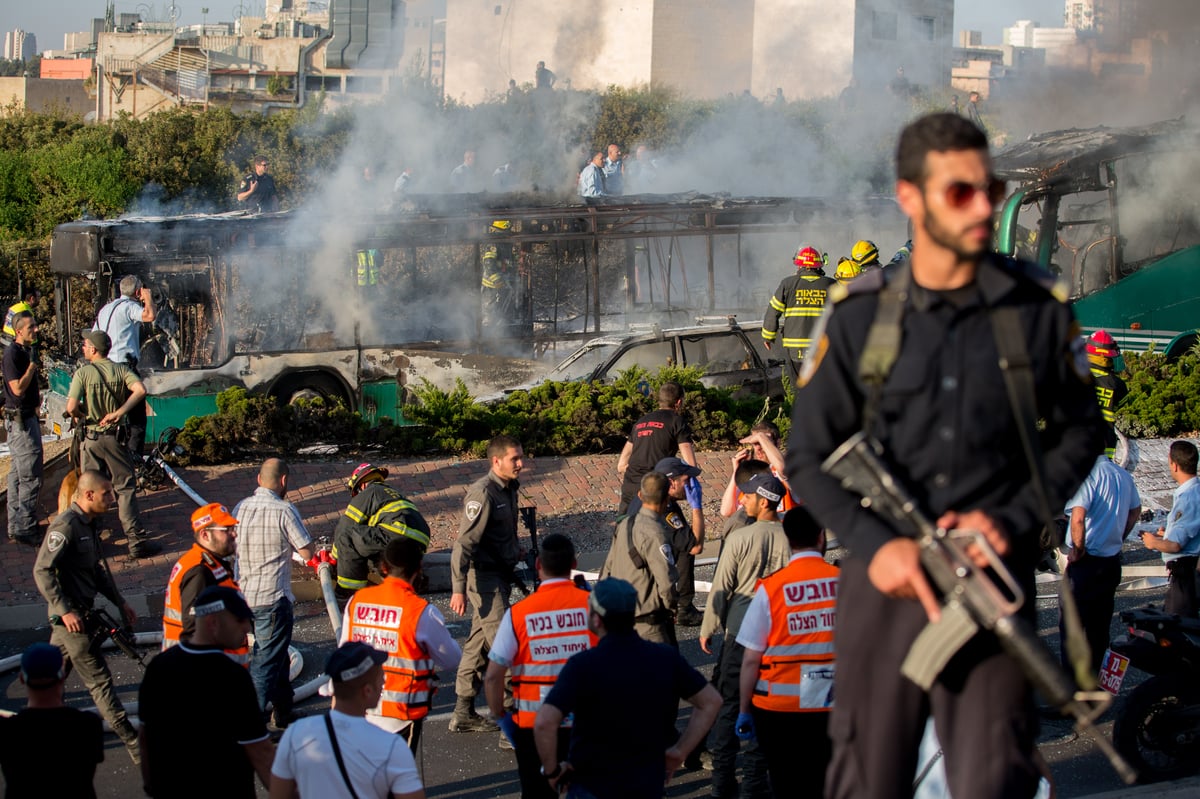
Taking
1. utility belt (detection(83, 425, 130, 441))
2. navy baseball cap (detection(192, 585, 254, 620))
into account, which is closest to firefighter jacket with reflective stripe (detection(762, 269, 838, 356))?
utility belt (detection(83, 425, 130, 441))

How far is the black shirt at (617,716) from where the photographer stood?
4.54 metres

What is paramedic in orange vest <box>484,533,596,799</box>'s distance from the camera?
18.0ft

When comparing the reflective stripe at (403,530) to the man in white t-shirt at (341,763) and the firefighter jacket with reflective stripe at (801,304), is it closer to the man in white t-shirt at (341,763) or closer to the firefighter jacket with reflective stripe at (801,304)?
the man in white t-shirt at (341,763)

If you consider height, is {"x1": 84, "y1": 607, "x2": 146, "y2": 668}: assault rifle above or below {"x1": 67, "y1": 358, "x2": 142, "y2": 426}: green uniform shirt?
below

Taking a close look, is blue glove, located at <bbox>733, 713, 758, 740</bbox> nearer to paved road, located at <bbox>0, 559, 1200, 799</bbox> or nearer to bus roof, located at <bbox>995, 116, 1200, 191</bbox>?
paved road, located at <bbox>0, 559, 1200, 799</bbox>

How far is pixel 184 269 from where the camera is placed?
16.0 meters

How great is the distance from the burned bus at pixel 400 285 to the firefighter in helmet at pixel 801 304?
576 cm

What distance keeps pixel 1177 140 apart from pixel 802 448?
17407mm

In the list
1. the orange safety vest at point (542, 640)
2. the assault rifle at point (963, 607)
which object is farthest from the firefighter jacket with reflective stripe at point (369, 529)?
the assault rifle at point (963, 607)

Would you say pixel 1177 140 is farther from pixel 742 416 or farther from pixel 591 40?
pixel 591 40

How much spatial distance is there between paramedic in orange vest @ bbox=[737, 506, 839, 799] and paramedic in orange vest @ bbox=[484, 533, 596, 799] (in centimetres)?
72

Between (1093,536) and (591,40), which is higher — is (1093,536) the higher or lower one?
the lower one

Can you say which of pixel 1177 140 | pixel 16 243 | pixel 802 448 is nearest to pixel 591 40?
pixel 16 243

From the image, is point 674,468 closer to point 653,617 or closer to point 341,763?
point 653,617
